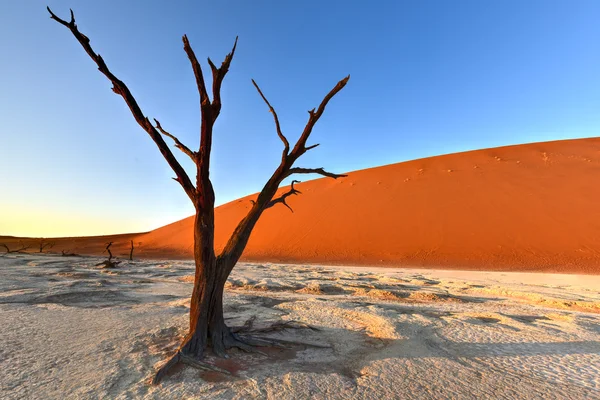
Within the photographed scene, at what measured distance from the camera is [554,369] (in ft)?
10.9

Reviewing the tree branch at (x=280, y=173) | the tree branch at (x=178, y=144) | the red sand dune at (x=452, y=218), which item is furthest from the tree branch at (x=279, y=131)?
the red sand dune at (x=452, y=218)

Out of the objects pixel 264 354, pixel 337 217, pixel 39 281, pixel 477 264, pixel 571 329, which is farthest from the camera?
pixel 337 217

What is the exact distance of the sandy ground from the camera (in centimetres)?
277

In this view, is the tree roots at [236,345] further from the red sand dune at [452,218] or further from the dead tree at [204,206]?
the red sand dune at [452,218]

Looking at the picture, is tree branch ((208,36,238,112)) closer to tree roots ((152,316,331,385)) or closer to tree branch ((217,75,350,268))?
tree branch ((217,75,350,268))

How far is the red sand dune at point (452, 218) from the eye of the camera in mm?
18391

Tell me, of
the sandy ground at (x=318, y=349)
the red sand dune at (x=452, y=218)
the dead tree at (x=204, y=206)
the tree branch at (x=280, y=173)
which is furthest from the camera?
the red sand dune at (x=452, y=218)

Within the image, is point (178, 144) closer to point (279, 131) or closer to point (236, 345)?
point (279, 131)

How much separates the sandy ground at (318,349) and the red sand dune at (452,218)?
505 inches

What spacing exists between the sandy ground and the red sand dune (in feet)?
42.1

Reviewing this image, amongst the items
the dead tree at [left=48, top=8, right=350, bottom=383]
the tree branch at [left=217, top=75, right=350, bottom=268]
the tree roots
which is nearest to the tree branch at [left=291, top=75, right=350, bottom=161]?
the tree branch at [left=217, top=75, right=350, bottom=268]

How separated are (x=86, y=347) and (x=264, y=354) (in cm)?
192

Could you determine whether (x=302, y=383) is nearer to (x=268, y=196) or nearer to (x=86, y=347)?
(x=268, y=196)

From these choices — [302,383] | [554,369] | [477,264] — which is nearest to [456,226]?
[477,264]
